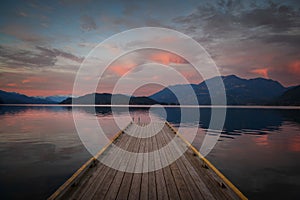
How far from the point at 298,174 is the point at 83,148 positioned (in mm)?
16740

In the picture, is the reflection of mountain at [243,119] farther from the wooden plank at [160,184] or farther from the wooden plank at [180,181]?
the wooden plank at [160,184]

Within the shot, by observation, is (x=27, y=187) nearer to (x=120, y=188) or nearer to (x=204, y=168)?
(x=120, y=188)

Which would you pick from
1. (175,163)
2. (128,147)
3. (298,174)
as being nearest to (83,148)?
(128,147)

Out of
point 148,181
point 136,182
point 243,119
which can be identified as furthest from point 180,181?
point 243,119

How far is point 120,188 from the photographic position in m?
6.01

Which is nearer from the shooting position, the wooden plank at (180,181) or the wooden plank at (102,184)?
the wooden plank at (102,184)

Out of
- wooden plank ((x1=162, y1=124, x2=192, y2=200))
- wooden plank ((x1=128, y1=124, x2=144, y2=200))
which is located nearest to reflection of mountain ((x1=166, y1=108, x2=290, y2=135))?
wooden plank ((x1=162, y1=124, x2=192, y2=200))

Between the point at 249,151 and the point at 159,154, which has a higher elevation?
the point at 159,154

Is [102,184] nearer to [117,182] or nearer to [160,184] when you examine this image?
[117,182]

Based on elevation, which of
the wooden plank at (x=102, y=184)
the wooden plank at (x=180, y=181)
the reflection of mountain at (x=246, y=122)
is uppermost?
the wooden plank at (x=102, y=184)

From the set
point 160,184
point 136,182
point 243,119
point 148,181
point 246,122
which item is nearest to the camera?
point 160,184

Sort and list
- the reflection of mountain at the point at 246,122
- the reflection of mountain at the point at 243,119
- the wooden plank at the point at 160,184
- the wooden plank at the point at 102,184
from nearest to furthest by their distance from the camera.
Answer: the wooden plank at the point at 102,184 < the wooden plank at the point at 160,184 < the reflection of mountain at the point at 246,122 < the reflection of mountain at the point at 243,119

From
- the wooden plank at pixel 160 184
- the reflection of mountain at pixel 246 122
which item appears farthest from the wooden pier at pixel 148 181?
the reflection of mountain at pixel 246 122

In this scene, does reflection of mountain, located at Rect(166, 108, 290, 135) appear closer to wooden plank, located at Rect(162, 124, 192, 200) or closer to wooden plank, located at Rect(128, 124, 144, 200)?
wooden plank, located at Rect(162, 124, 192, 200)
